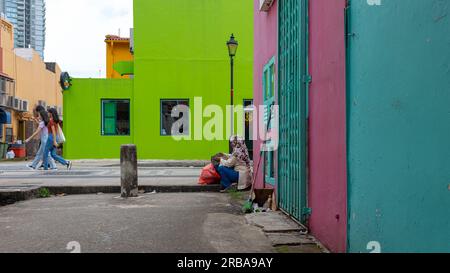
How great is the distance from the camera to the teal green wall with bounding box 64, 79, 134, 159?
2084 cm

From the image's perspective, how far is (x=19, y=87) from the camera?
34.2 m

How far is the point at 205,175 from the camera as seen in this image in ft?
34.1

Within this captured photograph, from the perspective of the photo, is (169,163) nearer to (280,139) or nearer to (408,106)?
(280,139)

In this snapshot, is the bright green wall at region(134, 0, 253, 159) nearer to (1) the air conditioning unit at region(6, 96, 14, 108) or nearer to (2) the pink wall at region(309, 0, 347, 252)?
(1) the air conditioning unit at region(6, 96, 14, 108)

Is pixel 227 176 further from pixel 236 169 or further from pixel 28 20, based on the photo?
pixel 28 20

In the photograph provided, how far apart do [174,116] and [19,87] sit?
18.4 m

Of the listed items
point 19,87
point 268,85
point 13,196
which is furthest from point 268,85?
point 19,87

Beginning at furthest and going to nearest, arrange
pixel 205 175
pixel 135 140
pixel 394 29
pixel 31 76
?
pixel 31 76, pixel 135 140, pixel 205 175, pixel 394 29

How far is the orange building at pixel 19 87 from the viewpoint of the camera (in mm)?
31422

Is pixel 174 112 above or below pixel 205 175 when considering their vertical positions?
above

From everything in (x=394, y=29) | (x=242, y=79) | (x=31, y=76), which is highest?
(x=31, y=76)

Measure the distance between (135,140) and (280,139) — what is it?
14.8 meters
